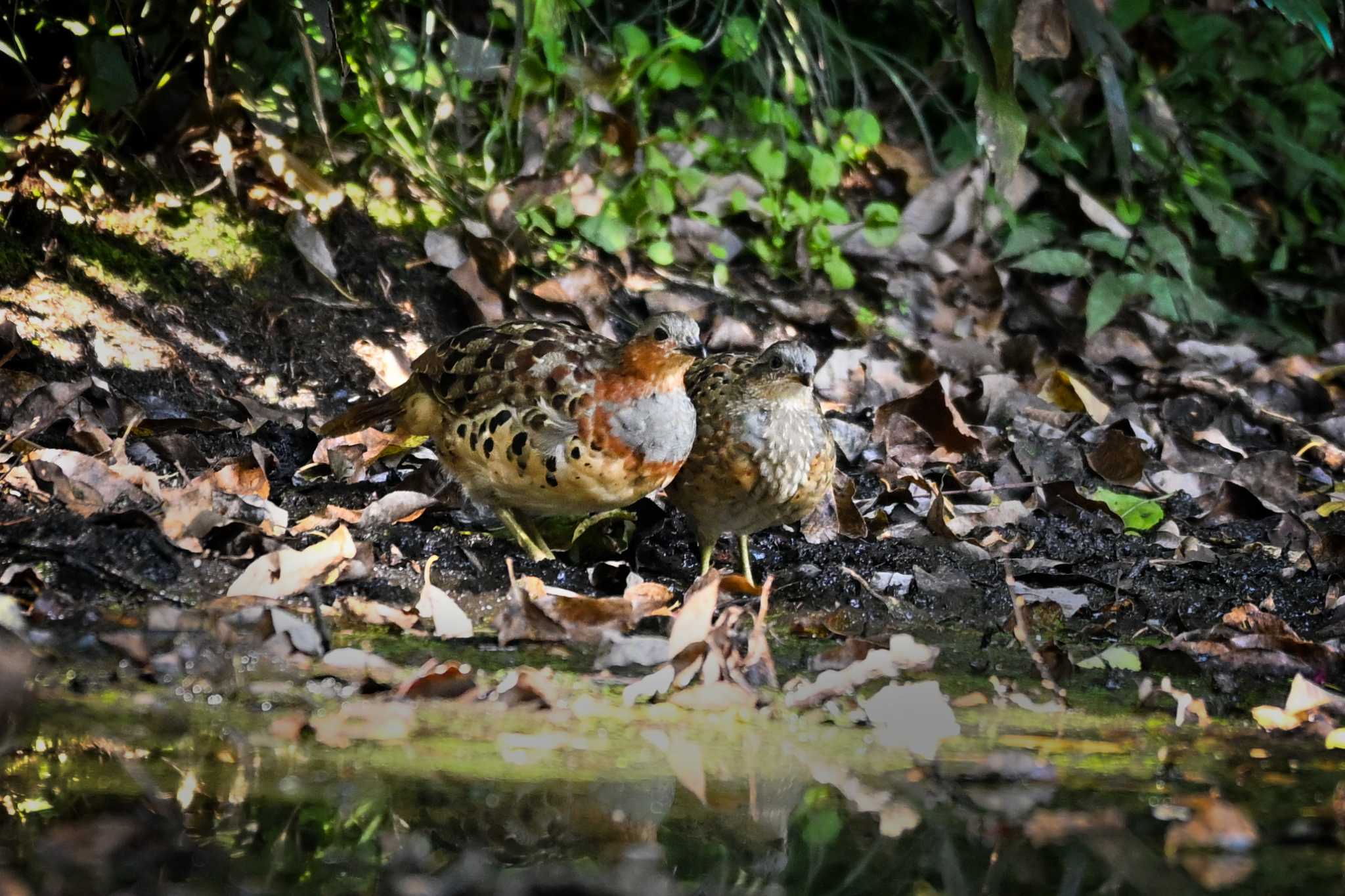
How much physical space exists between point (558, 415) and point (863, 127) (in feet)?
10.1

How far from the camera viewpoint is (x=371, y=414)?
4328 mm

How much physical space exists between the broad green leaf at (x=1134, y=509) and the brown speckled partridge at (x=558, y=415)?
1.53 m

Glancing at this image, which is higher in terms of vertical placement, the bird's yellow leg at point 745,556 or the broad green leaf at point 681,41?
the broad green leaf at point 681,41

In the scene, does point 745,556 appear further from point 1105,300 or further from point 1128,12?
point 1128,12

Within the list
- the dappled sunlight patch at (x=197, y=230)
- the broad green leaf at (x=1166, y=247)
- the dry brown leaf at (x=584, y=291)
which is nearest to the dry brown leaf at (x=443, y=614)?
the dappled sunlight patch at (x=197, y=230)

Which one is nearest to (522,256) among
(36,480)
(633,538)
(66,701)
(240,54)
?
(240,54)

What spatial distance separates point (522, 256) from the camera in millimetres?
5496

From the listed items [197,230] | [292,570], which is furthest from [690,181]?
[292,570]

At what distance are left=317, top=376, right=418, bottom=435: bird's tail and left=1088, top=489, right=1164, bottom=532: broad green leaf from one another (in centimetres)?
218

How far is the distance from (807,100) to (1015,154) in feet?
10.4

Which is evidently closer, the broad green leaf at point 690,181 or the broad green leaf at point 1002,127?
the broad green leaf at point 1002,127

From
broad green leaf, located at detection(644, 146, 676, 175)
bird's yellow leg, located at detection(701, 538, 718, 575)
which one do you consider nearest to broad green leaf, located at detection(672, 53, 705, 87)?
broad green leaf, located at detection(644, 146, 676, 175)

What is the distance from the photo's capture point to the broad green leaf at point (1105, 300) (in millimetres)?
6109

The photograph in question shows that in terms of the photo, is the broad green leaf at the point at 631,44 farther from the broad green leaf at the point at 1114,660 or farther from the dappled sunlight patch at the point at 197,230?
the broad green leaf at the point at 1114,660
